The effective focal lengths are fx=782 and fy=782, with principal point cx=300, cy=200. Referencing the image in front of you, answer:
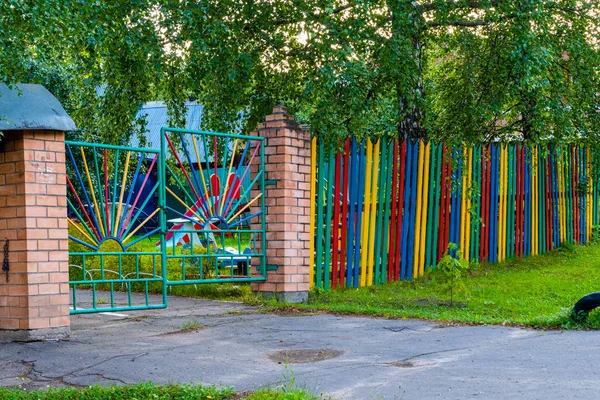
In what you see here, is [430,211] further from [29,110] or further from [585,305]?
[29,110]

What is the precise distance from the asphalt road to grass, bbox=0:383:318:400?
0.26 metres

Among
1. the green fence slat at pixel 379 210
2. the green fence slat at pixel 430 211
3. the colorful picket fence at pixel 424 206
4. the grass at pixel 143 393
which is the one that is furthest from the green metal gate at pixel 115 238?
the green fence slat at pixel 430 211

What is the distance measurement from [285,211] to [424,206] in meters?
2.80

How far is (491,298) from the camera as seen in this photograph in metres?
9.60

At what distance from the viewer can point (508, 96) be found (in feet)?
39.0

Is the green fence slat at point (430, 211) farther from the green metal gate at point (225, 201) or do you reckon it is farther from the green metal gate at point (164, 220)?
the green metal gate at point (225, 201)

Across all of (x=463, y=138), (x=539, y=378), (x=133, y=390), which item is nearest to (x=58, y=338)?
(x=133, y=390)

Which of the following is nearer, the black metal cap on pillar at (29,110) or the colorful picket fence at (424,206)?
the black metal cap on pillar at (29,110)

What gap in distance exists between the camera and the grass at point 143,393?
15.4 ft

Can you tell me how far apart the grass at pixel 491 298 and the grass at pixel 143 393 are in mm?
3634

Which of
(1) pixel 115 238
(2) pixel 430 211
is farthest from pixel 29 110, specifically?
(2) pixel 430 211

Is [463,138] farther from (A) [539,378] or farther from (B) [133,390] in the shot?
(B) [133,390]

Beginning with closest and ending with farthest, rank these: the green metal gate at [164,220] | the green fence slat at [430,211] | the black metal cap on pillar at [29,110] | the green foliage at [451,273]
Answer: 1. the black metal cap on pillar at [29,110]
2. the green metal gate at [164,220]
3. the green foliage at [451,273]
4. the green fence slat at [430,211]

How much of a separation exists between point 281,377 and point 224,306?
4207mm
